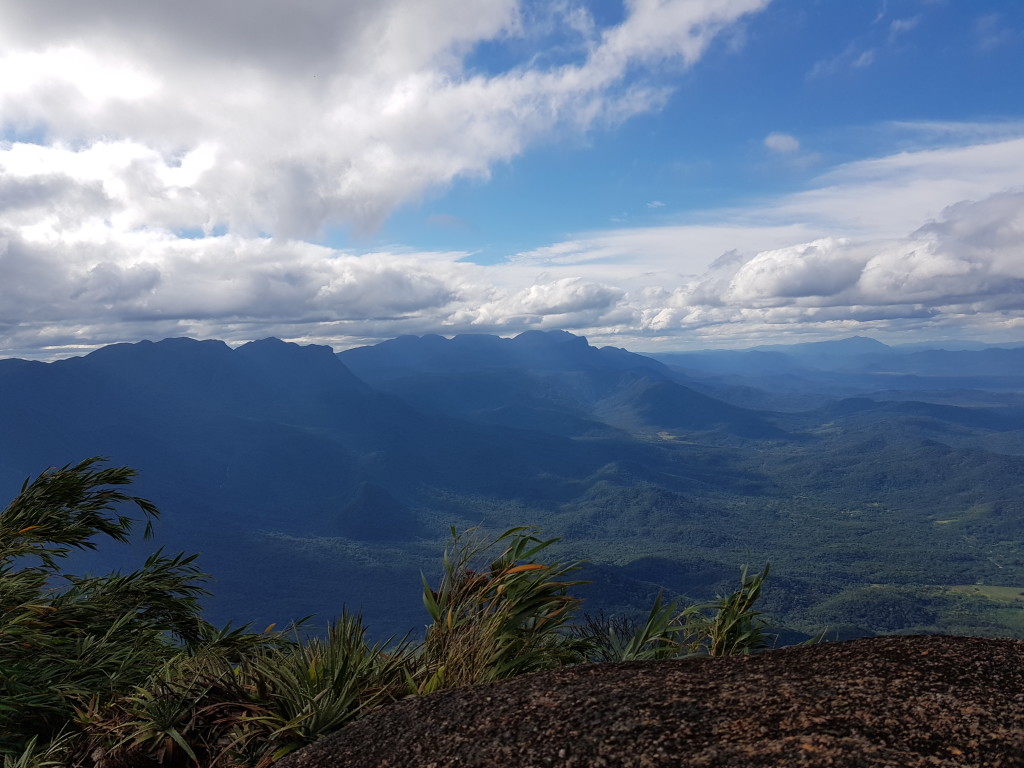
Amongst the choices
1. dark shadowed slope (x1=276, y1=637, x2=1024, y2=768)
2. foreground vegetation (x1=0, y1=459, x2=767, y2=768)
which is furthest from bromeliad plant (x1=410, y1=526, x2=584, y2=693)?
dark shadowed slope (x1=276, y1=637, x2=1024, y2=768)

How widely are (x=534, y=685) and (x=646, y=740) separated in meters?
1.14

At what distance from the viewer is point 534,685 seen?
168 inches

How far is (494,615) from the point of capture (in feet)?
17.6

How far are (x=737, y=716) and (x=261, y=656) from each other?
3864 millimetres

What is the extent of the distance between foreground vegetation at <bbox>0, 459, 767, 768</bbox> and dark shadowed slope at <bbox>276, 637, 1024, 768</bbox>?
61 cm

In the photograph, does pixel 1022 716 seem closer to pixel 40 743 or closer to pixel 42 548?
pixel 40 743

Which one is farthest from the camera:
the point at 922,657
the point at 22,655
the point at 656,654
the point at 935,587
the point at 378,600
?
the point at 378,600

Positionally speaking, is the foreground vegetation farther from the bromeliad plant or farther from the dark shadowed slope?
the dark shadowed slope

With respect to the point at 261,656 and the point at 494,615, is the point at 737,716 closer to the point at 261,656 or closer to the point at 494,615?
the point at 494,615

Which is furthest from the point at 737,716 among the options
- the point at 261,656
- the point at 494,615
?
the point at 261,656

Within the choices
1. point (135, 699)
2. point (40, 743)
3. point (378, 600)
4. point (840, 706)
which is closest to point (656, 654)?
point (840, 706)

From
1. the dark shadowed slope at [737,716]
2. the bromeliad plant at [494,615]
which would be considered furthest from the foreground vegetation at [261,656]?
the dark shadowed slope at [737,716]

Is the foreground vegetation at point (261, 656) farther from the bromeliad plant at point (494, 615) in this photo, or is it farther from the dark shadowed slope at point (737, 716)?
the dark shadowed slope at point (737, 716)

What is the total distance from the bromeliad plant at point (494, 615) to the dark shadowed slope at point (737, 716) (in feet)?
2.06
